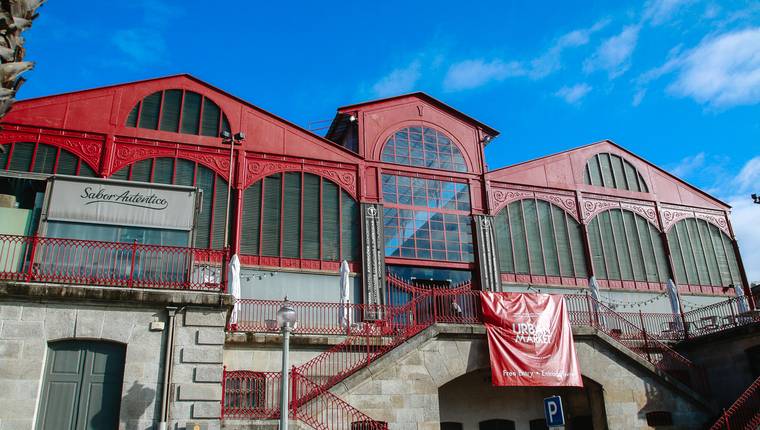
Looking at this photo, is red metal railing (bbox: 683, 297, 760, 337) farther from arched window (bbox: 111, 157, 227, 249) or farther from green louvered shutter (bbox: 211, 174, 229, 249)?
arched window (bbox: 111, 157, 227, 249)

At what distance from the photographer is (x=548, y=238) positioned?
30.1 m

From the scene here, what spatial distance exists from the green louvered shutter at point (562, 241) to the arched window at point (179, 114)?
16.7 meters

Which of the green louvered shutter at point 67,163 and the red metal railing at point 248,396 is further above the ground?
the green louvered shutter at point 67,163

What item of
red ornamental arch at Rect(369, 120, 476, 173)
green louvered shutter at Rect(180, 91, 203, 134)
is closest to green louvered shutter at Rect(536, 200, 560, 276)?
red ornamental arch at Rect(369, 120, 476, 173)

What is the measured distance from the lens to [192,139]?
25.9 metres

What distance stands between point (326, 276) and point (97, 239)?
11.4 meters

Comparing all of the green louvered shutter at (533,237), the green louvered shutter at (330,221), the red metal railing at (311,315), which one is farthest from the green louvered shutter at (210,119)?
the green louvered shutter at (533,237)

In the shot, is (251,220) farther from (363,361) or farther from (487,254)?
(487,254)

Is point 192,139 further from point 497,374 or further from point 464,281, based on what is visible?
point 497,374

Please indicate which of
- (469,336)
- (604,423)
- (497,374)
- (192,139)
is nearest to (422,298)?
(469,336)

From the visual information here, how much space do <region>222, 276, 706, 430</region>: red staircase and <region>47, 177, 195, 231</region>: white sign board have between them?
14.4ft

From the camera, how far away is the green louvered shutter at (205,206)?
23969mm

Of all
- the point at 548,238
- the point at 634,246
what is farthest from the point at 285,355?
the point at 634,246

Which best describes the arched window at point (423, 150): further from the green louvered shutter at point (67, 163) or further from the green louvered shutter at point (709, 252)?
the green louvered shutter at point (709, 252)
